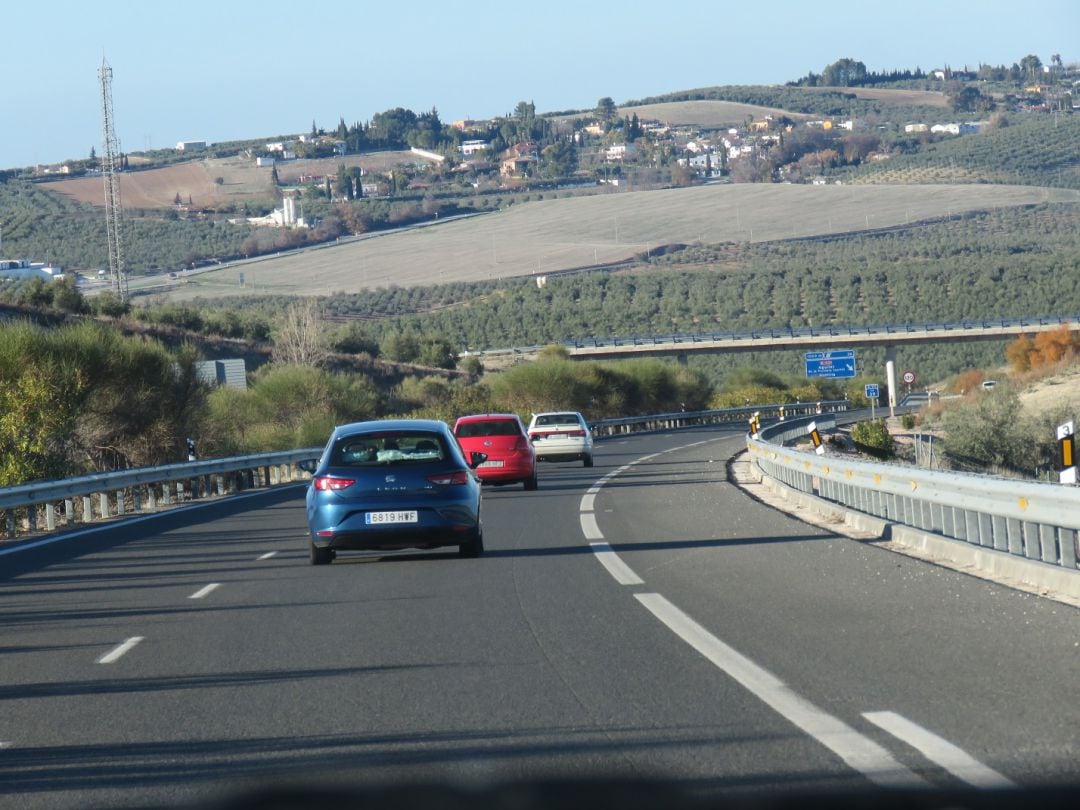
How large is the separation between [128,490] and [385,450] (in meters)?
16.3

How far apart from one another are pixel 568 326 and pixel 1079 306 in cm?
4079

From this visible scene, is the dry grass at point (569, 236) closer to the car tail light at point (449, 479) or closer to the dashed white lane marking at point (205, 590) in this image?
the car tail light at point (449, 479)

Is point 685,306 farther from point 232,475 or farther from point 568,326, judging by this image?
point 232,475

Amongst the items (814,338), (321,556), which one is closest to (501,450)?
(321,556)

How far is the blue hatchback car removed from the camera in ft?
52.8

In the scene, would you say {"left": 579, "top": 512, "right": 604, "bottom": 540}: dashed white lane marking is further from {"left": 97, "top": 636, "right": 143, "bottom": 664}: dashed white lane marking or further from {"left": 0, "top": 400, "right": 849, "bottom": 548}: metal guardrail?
{"left": 97, "top": 636, "right": 143, "bottom": 664}: dashed white lane marking

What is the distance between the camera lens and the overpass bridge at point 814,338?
104438mm

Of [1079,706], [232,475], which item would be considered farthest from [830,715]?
[232,475]

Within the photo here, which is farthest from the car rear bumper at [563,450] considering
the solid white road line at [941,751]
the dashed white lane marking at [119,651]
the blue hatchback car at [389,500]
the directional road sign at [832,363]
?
the directional road sign at [832,363]

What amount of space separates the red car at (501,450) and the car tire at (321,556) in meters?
13.5

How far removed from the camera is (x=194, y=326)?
4016 inches

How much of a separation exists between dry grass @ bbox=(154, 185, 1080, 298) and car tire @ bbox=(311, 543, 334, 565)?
433ft

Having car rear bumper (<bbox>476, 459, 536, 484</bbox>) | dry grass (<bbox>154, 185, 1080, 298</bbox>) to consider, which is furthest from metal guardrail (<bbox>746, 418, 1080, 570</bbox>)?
dry grass (<bbox>154, 185, 1080, 298</bbox>)

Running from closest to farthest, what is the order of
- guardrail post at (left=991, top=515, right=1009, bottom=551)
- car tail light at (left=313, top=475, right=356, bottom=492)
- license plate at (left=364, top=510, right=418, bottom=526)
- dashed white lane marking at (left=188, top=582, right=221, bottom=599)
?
1. guardrail post at (left=991, top=515, right=1009, bottom=551)
2. dashed white lane marking at (left=188, top=582, right=221, bottom=599)
3. license plate at (left=364, top=510, right=418, bottom=526)
4. car tail light at (left=313, top=475, right=356, bottom=492)
